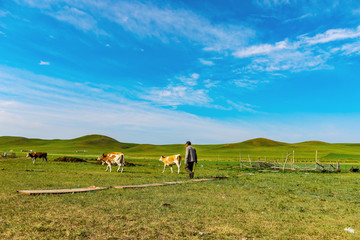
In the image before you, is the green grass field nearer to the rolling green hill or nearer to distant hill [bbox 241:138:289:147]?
the rolling green hill

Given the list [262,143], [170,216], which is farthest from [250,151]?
[170,216]

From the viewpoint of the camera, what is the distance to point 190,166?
19312 mm

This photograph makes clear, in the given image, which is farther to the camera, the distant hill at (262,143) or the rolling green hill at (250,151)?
the distant hill at (262,143)

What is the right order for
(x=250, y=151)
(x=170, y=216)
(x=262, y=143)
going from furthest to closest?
(x=262, y=143)
(x=250, y=151)
(x=170, y=216)

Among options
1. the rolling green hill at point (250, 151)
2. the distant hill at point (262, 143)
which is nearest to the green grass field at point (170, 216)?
the rolling green hill at point (250, 151)

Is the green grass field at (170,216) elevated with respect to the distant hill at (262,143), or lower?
lower

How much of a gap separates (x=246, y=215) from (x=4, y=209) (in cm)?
758

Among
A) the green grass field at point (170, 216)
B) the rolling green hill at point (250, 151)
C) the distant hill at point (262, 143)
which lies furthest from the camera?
the distant hill at point (262, 143)

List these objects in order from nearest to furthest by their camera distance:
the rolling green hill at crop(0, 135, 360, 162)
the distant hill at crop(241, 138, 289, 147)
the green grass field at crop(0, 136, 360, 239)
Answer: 1. the green grass field at crop(0, 136, 360, 239)
2. the rolling green hill at crop(0, 135, 360, 162)
3. the distant hill at crop(241, 138, 289, 147)

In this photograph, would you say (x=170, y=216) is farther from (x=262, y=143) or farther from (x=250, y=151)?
(x=262, y=143)

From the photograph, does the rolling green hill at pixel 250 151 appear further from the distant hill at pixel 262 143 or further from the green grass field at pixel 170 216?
the green grass field at pixel 170 216

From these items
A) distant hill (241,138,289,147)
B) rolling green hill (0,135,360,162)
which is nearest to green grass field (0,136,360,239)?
rolling green hill (0,135,360,162)

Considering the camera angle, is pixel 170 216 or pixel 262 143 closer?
pixel 170 216

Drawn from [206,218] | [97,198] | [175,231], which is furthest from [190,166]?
[175,231]
